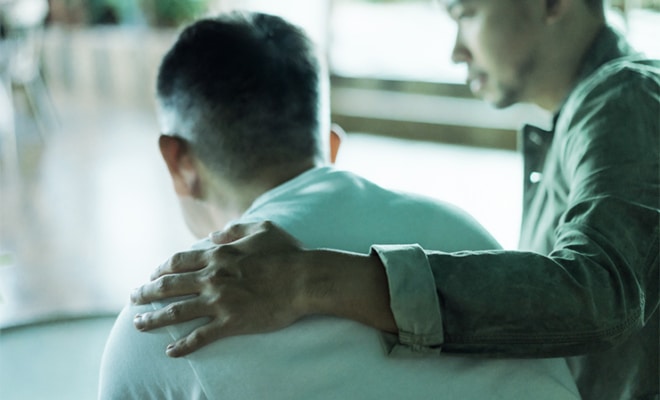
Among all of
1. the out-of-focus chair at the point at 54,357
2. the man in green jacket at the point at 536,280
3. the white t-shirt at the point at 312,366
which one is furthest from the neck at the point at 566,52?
the out-of-focus chair at the point at 54,357

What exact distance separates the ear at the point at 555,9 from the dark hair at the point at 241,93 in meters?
0.43

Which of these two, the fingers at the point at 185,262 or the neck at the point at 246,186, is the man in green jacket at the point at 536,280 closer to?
the fingers at the point at 185,262

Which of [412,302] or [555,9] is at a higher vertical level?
[555,9]

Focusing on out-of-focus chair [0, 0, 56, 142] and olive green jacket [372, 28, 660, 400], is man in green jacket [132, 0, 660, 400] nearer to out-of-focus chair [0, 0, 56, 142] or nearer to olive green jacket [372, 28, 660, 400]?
olive green jacket [372, 28, 660, 400]

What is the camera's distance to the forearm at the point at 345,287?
0.70 meters

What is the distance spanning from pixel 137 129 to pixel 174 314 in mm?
5924

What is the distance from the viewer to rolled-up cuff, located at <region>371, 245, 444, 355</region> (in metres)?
0.71

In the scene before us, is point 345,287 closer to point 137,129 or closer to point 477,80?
point 477,80

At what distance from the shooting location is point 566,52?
1.16m

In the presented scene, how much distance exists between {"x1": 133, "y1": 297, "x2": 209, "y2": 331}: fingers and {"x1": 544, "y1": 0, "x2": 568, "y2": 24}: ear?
75 cm

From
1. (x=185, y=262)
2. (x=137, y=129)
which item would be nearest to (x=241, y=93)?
(x=185, y=262)

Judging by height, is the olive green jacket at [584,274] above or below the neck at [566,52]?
below

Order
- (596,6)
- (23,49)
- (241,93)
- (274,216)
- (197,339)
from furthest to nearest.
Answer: (23,49) → (596,6) → (241,93) → (274,216) → (197,339)

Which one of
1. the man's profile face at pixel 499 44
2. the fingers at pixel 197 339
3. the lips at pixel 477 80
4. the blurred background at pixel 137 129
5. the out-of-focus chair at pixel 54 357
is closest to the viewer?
the fingers at pixel 197 339
